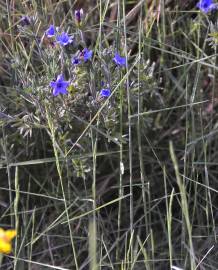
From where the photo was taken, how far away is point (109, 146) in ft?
5.23

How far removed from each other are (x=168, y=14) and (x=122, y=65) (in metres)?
0.43

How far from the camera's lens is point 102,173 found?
1636 millimetres

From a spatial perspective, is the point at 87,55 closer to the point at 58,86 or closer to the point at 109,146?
the point at 58,86

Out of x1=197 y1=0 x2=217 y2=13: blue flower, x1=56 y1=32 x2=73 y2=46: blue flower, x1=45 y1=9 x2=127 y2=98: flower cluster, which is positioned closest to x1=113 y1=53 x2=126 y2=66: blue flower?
x1=45 y1=9 x2=127 y2=98: flower cluster

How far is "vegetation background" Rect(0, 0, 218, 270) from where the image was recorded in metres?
1.36

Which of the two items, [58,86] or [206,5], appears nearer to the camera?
[58,86]

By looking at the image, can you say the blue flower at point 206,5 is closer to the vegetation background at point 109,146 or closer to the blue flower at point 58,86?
the vegetation background at point 109,146

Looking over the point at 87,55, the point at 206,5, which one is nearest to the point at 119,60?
the point at 87,55

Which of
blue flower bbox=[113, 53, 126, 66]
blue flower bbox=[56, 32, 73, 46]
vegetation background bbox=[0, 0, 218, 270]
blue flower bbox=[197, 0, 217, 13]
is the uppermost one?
blue flower bbox=[197, 0, 217, 13]

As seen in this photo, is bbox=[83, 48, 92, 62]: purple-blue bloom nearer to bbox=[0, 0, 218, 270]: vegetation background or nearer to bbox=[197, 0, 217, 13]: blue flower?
bbox=[0, 0, 218, 270]: vegetation background

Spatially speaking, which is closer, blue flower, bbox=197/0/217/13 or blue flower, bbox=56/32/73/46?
blue flower, bbox=56/32/73/46

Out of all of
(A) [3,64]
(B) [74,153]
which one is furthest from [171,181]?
(A) [3,64]

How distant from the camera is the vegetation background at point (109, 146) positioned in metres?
1.36

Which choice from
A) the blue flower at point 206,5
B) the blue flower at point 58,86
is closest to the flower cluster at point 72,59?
the blue flower at point 58,86
